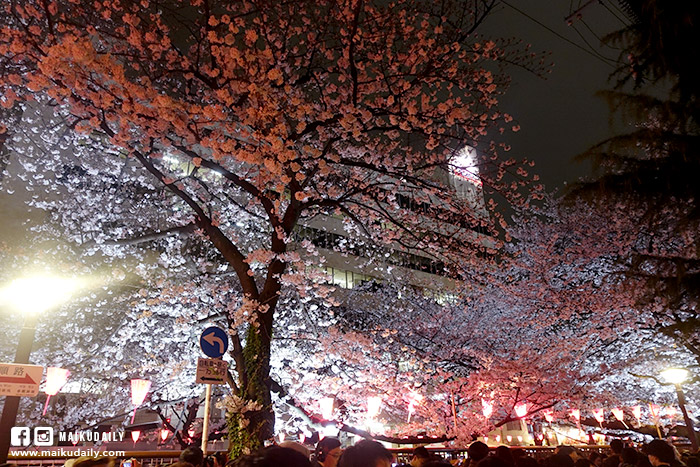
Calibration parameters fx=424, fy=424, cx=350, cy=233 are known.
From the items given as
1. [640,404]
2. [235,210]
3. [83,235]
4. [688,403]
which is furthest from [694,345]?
[83,235]

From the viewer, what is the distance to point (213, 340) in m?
6.46

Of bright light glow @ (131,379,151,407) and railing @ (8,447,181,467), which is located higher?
bright light glow @ (131,379,151,407)

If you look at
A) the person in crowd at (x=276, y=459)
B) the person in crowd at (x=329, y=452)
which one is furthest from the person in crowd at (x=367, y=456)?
the person in crowd at (x=329, y=452)

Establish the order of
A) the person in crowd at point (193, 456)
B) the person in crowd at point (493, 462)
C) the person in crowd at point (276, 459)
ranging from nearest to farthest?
the person in crowd at point (276, 459), the person in crowd at point (493, 462), the person in crowd at point (193, 456)

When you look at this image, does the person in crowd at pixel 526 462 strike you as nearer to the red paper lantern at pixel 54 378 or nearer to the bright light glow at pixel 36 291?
the bright light glow at pixel 36 291

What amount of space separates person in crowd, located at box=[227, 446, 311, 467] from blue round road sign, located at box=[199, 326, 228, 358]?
15.9ft

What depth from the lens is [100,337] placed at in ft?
49.5

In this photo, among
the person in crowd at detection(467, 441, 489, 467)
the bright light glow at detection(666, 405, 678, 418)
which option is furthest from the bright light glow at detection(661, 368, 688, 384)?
the bright light glow at detection(666, 405, 678, 418)

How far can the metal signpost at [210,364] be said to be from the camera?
582cm

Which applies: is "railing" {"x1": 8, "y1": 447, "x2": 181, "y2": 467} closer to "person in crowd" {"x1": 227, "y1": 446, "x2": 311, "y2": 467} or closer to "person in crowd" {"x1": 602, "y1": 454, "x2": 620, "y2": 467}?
"person in crowd" {"x1": 227, "y1": 446, "x2": 311, "y2": 467}

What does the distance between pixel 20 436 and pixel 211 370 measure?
16.7 feet

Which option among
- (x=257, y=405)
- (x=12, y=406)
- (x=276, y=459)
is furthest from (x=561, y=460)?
(x=12, y=406)

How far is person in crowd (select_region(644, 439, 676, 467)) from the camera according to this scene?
525cm

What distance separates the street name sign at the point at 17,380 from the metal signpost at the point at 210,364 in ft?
10.4
